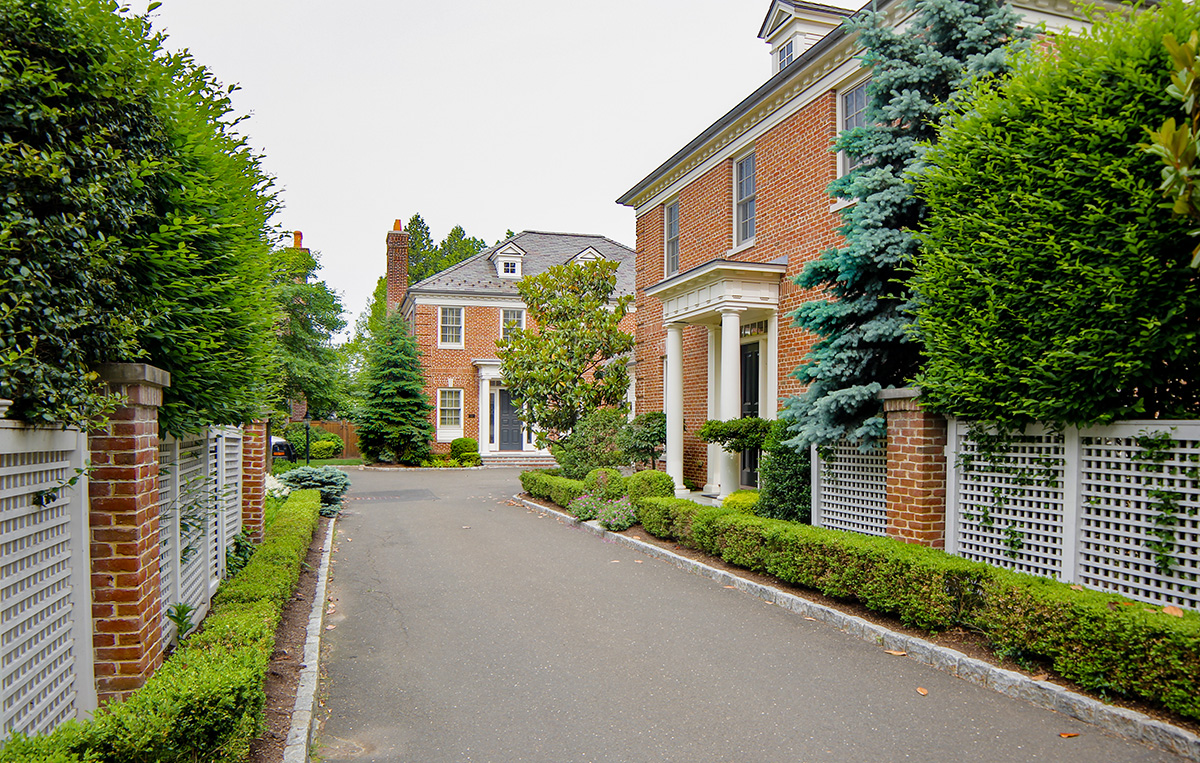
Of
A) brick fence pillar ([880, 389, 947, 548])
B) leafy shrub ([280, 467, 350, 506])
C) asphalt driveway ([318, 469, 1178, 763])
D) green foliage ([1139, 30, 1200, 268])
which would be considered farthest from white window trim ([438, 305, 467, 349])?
green foliage ([1139, 30, 1200, 268])

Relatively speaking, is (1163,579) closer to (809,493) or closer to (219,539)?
(809,493)

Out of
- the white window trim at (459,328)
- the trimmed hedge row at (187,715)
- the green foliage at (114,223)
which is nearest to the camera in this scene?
the trimmed hedge row at (187,715)

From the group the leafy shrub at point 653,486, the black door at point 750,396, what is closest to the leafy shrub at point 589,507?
the leafy shrub at point 653,486

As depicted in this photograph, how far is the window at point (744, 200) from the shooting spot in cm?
1400

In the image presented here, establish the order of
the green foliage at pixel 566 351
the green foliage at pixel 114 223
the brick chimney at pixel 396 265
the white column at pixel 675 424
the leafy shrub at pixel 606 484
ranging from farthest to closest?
the brick chimney at pixel 396 265, the green foliage at pixel 566 351, the white column at pixel 675 424, the leafy shrub at pixel 606 484, the green foliage at pixel 114 223

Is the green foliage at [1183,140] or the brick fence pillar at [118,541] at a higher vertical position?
the green foliage at [1183,140]

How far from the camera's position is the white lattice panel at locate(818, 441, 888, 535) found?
24.2 ft

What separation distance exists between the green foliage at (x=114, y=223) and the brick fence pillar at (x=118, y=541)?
0.28 m

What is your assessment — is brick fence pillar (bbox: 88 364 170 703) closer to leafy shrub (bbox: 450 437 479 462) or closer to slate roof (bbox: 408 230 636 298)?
leafy shrub (bbox: 450 437 479 462)

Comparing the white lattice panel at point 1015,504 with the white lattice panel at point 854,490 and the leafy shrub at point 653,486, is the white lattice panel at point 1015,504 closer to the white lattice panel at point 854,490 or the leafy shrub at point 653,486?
the white lattice panel at point 854,490

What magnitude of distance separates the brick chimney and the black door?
917 inches

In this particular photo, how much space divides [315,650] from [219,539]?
1.96 meters

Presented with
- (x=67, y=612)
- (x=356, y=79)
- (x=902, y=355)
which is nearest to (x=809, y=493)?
(x=902, y=355)

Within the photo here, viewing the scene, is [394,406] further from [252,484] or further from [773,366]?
[252,484]
